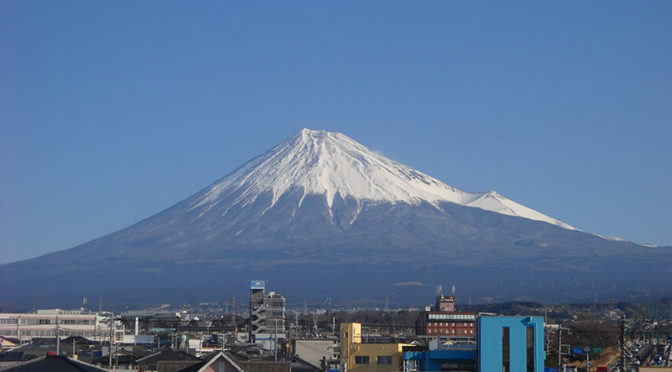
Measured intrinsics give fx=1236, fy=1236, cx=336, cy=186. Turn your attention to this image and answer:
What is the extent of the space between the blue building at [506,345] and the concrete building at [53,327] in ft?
168

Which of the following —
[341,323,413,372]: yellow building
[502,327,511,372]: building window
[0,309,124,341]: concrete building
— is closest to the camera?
[502,327,511,372]: building window

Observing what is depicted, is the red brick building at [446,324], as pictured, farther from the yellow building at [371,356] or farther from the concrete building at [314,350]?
the yellow building at [371,356]

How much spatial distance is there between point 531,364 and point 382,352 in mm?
7688

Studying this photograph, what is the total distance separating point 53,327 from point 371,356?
57119 mm

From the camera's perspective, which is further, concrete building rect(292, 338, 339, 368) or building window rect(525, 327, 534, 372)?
concrete building rect(292, 338, 339, 368)

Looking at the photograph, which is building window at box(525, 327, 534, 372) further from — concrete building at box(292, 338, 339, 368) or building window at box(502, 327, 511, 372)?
concrete building at box(292, 338, 339, 368)

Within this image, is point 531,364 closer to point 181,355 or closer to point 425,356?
point 425,356

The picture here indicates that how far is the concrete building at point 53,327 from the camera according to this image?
302 feet

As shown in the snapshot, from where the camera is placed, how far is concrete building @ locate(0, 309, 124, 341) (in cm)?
9194

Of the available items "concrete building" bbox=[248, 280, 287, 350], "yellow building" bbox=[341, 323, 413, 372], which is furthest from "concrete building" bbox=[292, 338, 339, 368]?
"concrete building" bbox=[248, 280, 287, 350]

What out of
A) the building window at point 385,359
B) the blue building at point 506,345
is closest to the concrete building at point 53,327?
the building window at point 385,359

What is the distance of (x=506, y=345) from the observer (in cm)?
3962

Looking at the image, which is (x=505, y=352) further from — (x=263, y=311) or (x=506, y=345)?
(x=263, y=311)

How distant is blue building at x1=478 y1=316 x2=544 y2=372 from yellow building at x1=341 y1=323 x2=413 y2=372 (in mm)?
6070
